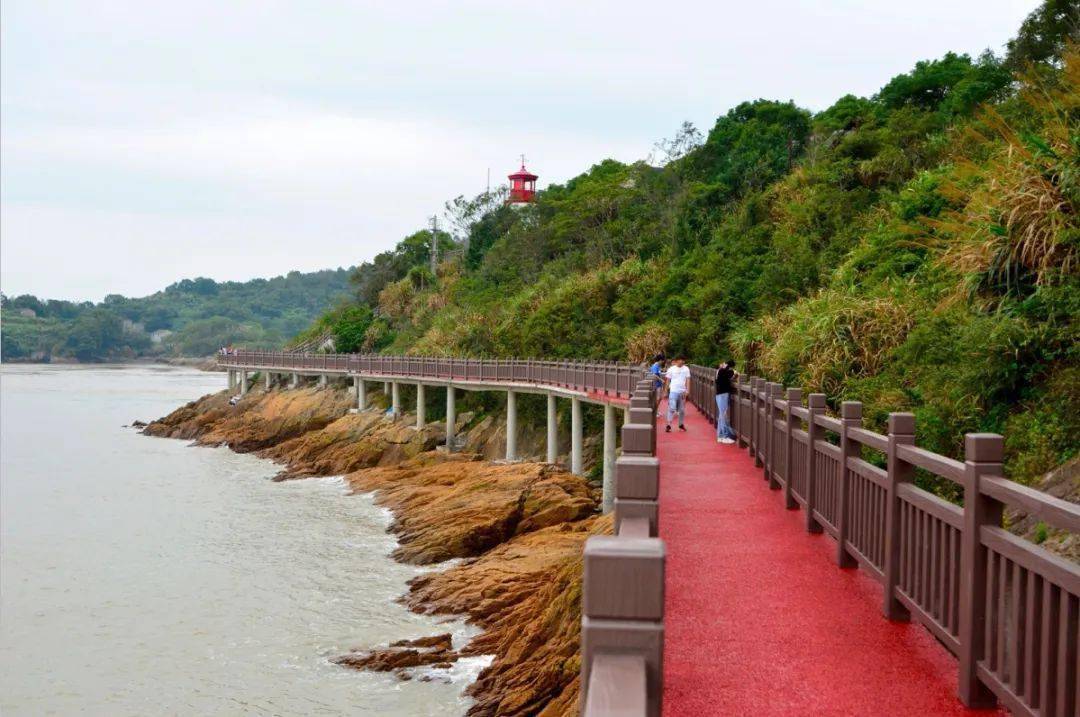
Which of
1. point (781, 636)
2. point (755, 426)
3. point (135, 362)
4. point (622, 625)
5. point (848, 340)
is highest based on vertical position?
point (848, 340)

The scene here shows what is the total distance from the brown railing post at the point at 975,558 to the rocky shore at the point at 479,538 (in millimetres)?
3825

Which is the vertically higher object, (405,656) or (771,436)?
(771,436)

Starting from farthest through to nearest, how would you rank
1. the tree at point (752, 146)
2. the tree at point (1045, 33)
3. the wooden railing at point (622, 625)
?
the tree at point (752, 146) < the tree at point (1045, 33) < the wooden railing at point (622, 625)

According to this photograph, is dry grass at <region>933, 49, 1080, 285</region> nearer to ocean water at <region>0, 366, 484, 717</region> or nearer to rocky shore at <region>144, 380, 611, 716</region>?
rocky shore at <region>144, 380, 611, 716</region>

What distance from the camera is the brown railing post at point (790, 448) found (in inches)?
380

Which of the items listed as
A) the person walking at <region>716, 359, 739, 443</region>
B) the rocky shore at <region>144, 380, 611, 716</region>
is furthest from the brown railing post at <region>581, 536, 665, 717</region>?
the person walking at <region>716, 359, 739, 443</region>

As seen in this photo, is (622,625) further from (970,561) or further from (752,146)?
(752,146)

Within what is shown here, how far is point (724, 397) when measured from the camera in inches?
674

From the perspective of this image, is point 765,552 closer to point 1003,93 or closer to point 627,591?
point 627,591

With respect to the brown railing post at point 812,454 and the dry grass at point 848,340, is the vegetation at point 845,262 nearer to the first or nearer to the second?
the dry grass at point 848,340

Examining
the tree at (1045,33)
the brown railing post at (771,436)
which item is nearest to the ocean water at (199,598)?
the brown railing post at (771,436)

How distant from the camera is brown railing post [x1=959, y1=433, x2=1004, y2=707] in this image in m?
4.18

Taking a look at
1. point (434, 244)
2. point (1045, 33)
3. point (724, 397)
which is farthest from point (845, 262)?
point (434, 244)

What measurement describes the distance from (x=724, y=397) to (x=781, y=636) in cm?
1168
